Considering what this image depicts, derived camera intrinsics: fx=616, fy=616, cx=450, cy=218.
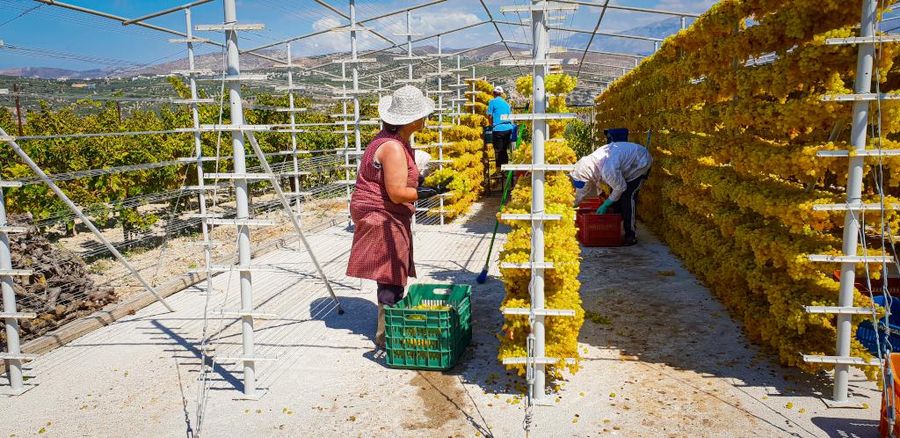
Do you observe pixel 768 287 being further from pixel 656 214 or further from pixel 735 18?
pixel 656 214

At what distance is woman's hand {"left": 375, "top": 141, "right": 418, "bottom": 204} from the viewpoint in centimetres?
518

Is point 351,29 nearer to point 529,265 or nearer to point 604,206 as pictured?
point 604,206

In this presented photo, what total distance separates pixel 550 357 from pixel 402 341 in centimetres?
127

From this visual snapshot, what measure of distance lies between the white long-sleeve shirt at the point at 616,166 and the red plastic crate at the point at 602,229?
0.41 meters

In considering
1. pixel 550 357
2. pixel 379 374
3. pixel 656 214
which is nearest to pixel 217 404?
pixel 379 374

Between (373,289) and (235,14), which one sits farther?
(373,289)

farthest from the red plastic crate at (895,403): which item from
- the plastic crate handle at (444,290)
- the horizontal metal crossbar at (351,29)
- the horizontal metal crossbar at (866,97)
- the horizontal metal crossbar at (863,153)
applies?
the horizontal metal crossbar at (351,29)

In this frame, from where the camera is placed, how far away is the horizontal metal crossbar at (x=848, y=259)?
4102 millimetres

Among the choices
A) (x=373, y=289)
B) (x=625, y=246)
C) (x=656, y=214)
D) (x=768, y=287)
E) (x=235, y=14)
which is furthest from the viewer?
(x=656, y=214)

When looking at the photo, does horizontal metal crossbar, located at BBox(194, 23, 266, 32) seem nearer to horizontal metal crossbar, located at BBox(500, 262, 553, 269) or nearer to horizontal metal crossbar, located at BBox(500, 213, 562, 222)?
horizontal metal crossbar, located at BBox(500, 213, 562, 222)

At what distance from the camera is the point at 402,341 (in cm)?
508

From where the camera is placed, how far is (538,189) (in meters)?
4.31

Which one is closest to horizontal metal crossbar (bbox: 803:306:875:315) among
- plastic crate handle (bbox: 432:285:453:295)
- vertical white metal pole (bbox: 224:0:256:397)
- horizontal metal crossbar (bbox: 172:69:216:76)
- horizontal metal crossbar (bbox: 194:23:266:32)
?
plastic crate handle (bbox: 432:285:453:295)

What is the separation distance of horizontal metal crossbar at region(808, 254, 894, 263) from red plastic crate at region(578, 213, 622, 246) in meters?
5.47
